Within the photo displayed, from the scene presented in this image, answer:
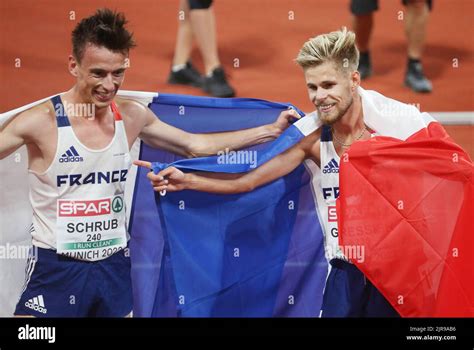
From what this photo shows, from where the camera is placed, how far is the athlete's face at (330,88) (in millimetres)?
4348

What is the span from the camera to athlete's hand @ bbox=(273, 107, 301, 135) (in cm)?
461

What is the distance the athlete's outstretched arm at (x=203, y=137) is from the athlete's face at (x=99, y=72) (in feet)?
0.91

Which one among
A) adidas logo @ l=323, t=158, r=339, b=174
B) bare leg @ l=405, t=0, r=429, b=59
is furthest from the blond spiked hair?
bare leg @ l=405, t=0, r=429, b=59

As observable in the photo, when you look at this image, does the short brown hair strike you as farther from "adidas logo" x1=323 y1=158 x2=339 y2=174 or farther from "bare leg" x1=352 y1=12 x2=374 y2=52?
"bare leg" x1=352 y1=12 x2=374 y2=52

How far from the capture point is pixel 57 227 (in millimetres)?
4344

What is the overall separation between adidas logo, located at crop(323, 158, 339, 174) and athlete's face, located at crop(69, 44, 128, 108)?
3.43 feet

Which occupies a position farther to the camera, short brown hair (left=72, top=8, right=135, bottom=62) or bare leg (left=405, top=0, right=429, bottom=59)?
bare leg (left=405, top=0, right=429, bottom=59)

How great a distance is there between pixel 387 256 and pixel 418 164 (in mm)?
443

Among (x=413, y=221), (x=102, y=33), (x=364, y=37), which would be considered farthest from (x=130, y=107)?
(x=364, y=37)

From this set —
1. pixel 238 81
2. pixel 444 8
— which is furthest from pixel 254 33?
pixel 444 8

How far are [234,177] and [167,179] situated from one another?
33 cm

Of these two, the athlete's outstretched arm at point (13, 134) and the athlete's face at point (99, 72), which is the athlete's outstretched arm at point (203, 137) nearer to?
the athlete's face at point (99, 72)

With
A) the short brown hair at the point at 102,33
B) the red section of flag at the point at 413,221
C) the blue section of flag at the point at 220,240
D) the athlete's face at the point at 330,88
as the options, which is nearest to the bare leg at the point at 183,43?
the blue section of flag at the point at 220,240
